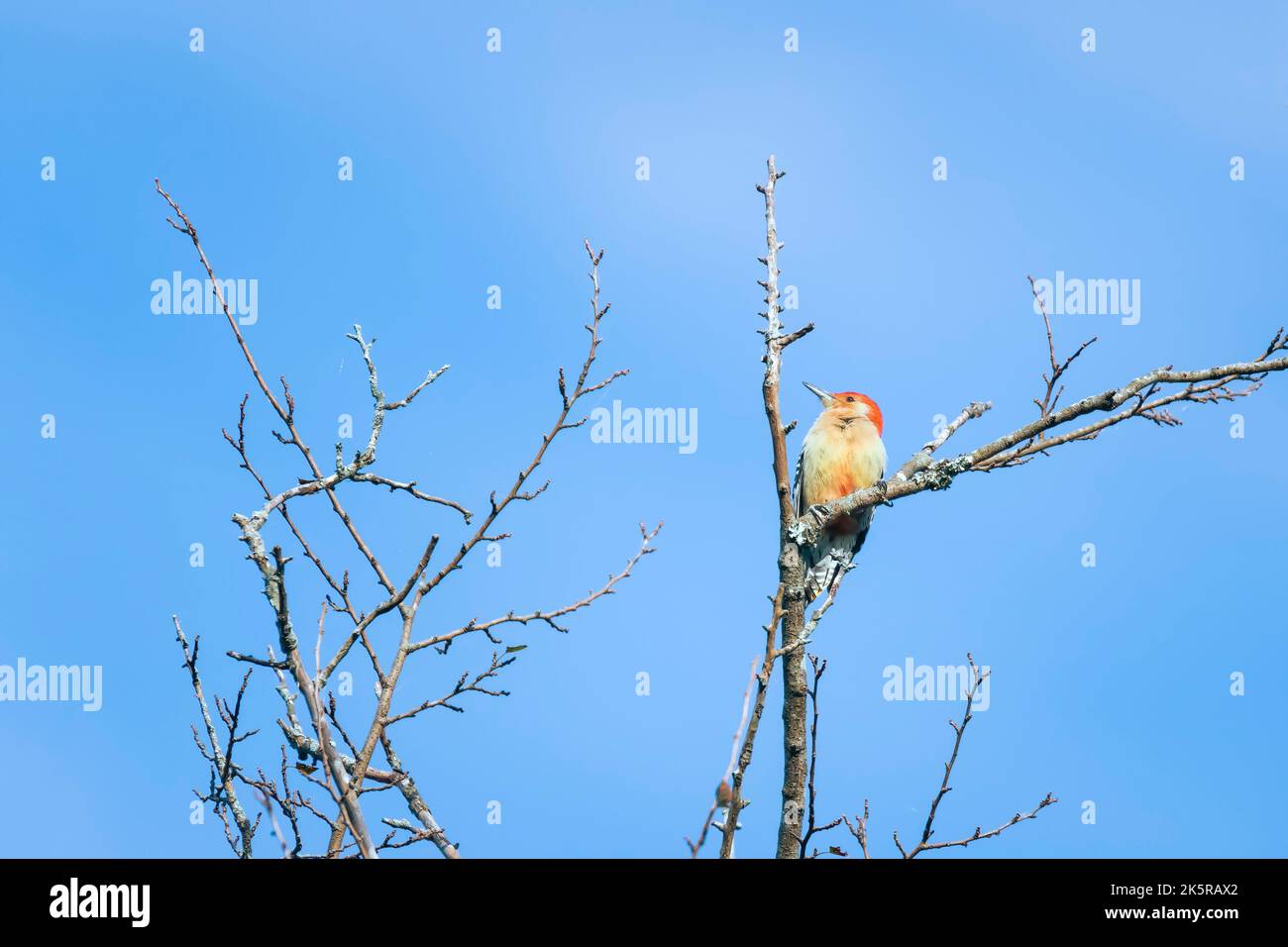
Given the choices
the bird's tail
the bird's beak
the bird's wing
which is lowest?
Answer: the bird's tail

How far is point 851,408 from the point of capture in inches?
349

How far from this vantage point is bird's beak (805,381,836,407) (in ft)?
29.9

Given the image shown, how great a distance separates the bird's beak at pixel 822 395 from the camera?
9102 mm

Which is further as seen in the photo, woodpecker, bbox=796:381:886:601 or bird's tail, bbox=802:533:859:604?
woodpecker, bbox=796:381:886:601

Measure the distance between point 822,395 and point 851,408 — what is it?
38 cm

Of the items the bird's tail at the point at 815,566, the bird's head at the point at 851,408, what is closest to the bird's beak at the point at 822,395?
the bird's head at the point at 851,408

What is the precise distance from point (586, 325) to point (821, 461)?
4163 millimetres

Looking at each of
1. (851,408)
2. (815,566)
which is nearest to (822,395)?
(851,408)

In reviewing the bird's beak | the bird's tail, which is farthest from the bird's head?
the bird's tail

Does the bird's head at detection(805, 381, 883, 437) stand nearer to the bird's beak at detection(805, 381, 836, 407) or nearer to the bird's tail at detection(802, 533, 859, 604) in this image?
the bird's beak at detection(805, 381, 836, 407)
